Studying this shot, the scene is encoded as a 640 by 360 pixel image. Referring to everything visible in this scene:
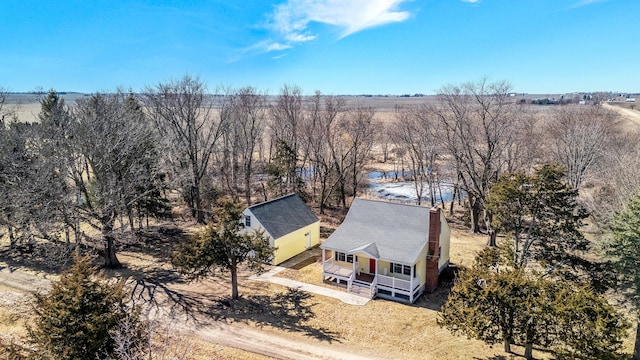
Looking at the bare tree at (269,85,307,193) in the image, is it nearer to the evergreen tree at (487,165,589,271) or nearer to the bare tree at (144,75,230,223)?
the bare tree at (144,75,230,223)

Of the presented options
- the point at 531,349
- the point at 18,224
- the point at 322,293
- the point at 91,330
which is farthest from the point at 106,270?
the point at 531,349

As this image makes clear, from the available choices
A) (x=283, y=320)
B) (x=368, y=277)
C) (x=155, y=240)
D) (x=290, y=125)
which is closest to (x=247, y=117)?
(x=290, y=125)

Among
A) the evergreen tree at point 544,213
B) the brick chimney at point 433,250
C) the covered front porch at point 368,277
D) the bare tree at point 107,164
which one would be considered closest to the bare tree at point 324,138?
the covered front porch at point 368,277

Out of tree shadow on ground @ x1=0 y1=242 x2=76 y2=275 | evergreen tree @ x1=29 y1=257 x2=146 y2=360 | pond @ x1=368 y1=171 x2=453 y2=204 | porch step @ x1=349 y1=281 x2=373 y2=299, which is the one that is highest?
evergreen tree @ x1=29 y1=257 x2=146 y2=360

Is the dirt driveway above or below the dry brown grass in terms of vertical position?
above

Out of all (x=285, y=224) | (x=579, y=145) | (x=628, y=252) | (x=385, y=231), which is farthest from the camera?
(x=579, y=145)

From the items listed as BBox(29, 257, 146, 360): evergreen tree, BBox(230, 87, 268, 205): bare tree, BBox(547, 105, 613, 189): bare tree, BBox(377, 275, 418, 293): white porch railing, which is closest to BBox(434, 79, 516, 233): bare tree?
BBox(547, 105, 613, 189): bare tree

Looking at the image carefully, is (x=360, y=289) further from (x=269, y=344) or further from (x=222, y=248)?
(x=222, y=248)
